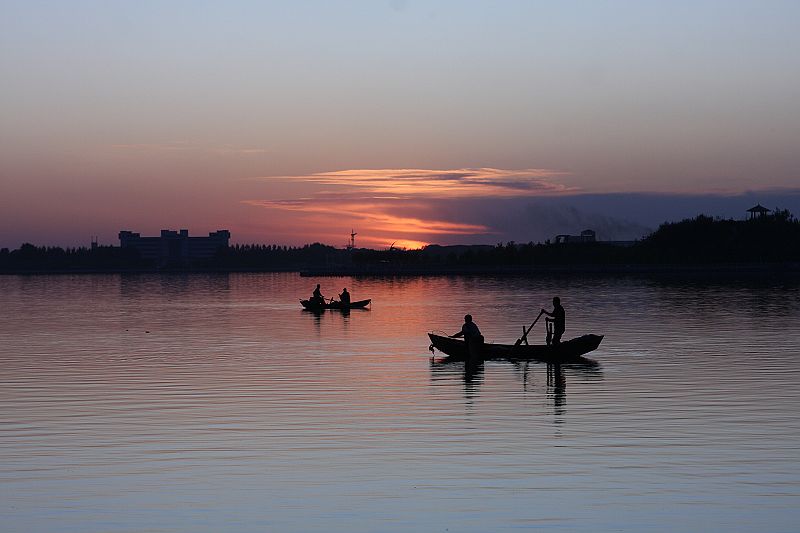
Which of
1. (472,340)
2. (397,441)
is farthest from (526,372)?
(397,441)

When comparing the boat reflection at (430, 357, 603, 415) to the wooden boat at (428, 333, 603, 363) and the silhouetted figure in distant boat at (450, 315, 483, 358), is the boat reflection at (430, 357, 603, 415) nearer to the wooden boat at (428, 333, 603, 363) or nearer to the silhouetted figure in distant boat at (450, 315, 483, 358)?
the wooden boat at (428, 333, 603, 363)

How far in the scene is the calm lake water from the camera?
18.2 m

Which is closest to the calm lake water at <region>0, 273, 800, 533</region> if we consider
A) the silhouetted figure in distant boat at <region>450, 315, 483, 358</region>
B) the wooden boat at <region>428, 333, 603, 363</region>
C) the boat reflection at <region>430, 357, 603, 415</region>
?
the boat reflection at <region>430, 357, 603, 415</region>

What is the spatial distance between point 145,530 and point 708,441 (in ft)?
44.3

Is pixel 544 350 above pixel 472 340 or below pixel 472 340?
below

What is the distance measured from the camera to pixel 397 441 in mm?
25594

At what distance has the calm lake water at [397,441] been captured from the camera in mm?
18219

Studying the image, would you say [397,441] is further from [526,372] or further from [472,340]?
[472,340]

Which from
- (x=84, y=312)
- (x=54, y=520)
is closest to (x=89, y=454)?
(x=54, y=520)

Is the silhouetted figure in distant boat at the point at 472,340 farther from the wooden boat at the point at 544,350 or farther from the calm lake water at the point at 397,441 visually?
the calm lake water at the point at 397,441

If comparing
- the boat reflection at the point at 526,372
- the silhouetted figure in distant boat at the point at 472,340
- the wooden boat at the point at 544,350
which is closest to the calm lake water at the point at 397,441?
the boat reflection at the point at 526,372

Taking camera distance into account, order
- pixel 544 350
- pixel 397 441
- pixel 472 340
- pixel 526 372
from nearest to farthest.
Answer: pixel 397 441, pixel 526 372, pixel 544 350, pixel 472 340

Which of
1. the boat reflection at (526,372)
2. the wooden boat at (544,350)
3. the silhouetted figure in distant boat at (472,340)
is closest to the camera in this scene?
the boat reflection at (526,372)

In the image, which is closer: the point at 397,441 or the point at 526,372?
the point at 397,441
